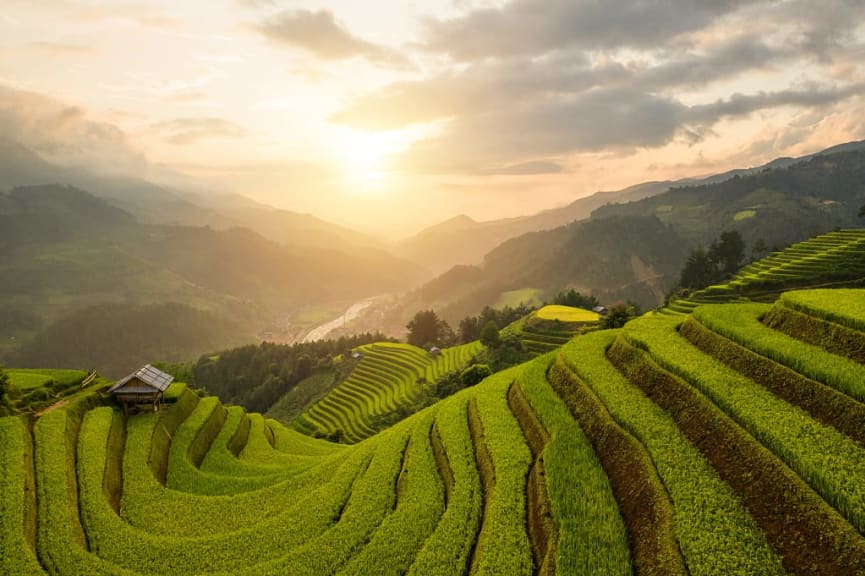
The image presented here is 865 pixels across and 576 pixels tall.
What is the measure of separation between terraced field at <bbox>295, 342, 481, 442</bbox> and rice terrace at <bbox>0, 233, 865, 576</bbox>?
3048 cm

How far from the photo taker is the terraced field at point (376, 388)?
5634 cm

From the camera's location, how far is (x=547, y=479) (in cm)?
1466

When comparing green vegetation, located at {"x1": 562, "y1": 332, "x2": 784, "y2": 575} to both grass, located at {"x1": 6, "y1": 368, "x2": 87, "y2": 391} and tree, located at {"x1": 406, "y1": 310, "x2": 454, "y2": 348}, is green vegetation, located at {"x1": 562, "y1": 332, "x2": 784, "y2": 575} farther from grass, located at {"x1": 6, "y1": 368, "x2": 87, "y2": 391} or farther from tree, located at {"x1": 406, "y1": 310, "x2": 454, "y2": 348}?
tree, located at {"x1": 406, "y1": 310, "x2": 454, "y2": 348}

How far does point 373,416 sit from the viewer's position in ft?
183

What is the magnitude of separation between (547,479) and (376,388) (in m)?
56.4

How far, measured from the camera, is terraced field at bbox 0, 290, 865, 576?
11320 mm

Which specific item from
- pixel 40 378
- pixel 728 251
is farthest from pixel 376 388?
pixel 728 251

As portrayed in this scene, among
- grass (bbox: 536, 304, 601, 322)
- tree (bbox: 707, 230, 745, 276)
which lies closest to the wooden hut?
grass (bbox: 536, 304, 601, 322)

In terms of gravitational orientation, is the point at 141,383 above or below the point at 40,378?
below

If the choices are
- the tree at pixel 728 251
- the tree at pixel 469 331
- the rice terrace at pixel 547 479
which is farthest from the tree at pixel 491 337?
the tree at pixel 728 251

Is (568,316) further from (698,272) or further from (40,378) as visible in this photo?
(40,378)

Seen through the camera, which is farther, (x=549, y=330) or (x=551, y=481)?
(x=549, y=330)

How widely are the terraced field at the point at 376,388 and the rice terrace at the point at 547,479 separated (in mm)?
30485

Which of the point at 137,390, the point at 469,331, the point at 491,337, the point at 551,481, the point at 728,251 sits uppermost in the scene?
the point at 137,390
